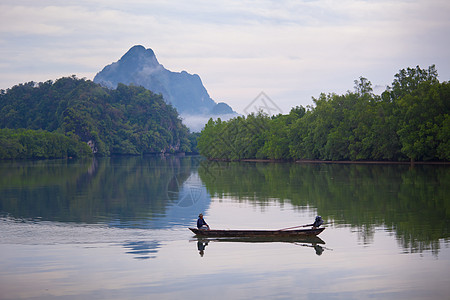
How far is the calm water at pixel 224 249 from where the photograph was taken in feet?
44.2

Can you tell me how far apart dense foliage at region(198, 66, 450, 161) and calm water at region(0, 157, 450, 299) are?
3785 cm

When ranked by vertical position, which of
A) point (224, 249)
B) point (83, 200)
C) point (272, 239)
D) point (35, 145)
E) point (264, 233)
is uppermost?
point (35, 145)

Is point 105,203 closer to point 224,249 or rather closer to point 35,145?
point 224,249

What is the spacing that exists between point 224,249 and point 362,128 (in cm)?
6819

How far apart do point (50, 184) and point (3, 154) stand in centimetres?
8133

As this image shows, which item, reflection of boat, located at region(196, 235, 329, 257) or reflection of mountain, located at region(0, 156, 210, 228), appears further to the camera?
reflection of mountain, located at region(0, 156, 210, 228)

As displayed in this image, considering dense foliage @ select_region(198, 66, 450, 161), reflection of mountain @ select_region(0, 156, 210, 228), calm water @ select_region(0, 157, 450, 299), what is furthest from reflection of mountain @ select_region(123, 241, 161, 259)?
dense foliage @ select_region(198, 66, 450, 161)

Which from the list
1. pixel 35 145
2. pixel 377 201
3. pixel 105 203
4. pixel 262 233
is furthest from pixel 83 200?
pixel 35 145

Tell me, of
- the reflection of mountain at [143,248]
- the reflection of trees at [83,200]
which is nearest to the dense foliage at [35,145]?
the reflection of trees at [83,200]

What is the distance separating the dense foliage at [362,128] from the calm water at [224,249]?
37847mm

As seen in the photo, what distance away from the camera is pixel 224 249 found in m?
18.6

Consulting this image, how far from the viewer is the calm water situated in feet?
44.2

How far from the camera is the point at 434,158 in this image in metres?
71.9

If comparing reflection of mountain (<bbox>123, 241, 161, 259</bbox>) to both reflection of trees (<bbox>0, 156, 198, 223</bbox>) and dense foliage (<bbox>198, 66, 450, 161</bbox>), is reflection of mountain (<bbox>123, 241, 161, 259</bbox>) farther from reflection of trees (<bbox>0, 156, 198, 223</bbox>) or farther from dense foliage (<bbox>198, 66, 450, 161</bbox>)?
dense foliage (<bbox>198, 66, 450, 161</bbox>)
